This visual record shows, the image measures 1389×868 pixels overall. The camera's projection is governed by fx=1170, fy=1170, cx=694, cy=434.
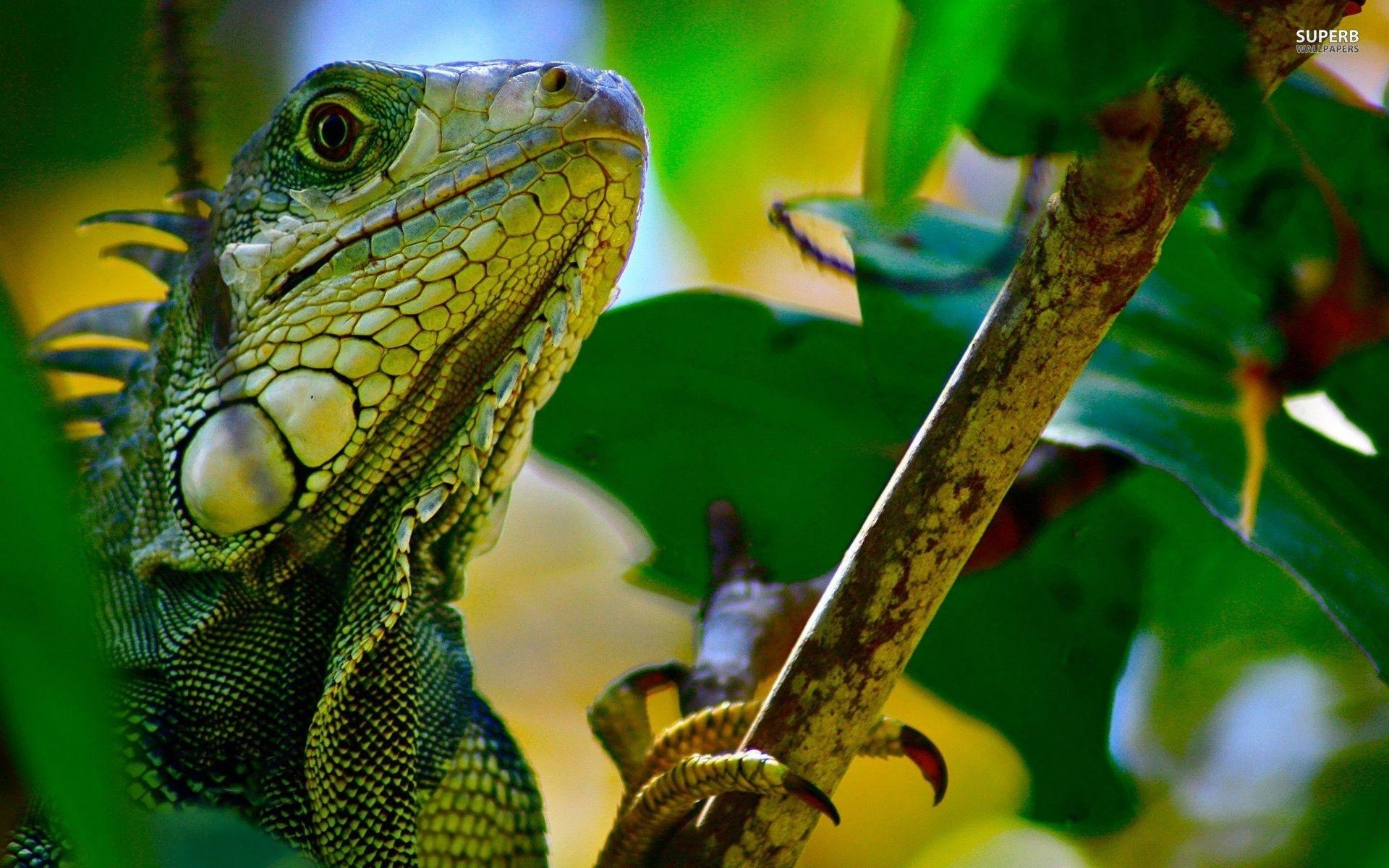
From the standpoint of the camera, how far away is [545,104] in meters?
1.08

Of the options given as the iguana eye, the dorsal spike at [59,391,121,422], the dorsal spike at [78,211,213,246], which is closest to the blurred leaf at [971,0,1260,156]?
the iguana eye

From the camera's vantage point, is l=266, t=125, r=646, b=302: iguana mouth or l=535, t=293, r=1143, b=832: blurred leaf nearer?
l=266, t=125, r=646, b=302: iguana mouth

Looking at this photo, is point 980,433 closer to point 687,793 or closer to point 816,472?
point 687,793

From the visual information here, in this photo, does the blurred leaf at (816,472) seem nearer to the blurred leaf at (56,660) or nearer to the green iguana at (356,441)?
the green iguana at (356,441)

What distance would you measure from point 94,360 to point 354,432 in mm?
559

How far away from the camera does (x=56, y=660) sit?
0.31m

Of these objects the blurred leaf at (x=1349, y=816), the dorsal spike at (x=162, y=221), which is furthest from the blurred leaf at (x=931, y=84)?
the dorsal spike at (x=162, y=221)

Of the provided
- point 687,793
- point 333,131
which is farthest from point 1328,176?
point 333,131

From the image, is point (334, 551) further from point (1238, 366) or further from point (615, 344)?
point (1238, 366)

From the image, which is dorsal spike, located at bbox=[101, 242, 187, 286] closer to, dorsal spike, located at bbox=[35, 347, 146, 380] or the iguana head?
dorsal spike, located at bbox=[35, 347, 146, 380]

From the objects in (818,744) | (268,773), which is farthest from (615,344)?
(818,744)

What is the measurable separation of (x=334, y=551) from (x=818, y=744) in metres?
0.61

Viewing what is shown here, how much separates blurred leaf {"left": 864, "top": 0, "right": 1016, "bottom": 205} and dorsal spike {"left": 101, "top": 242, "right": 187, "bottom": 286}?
1164 mm

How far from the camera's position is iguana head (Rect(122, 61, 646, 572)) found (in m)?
1.09
